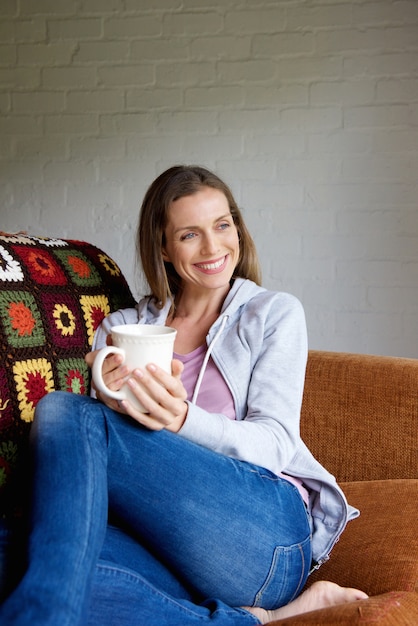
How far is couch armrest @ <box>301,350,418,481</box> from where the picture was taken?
1651mm

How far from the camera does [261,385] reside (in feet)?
4.50

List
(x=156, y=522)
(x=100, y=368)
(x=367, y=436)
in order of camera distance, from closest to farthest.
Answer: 1. (x=100, y=368)
2. (x=156, y=522)
3. (x=367, y=436)

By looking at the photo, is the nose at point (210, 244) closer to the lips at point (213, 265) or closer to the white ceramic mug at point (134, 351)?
the lips at point (213, 265)

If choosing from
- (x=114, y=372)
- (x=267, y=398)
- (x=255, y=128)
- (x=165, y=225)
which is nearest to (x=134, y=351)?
(x=114, y=372)

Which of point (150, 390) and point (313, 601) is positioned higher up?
point (150, 390)

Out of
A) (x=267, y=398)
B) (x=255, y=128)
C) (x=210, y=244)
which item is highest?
(x=255, y=128)

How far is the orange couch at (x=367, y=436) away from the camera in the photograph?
4.63 ft

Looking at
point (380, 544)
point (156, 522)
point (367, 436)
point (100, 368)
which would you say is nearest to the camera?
point (100, 368)

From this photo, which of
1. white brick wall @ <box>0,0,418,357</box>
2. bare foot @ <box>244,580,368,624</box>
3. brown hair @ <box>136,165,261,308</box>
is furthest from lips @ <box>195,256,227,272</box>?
white brick wall @ <box>0,0,418,357</box>

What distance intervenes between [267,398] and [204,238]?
1.19 feet

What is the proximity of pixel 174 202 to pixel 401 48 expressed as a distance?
1.54 metres

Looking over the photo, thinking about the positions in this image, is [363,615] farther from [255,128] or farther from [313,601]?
[255,128]

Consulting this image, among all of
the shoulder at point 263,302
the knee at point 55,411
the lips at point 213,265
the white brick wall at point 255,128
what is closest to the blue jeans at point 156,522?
the knee at point 55,411

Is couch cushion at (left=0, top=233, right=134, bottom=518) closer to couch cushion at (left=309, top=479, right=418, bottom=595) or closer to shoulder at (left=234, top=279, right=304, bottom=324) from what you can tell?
shoulder at (left=234, top=279, right=304, bottom=324)
